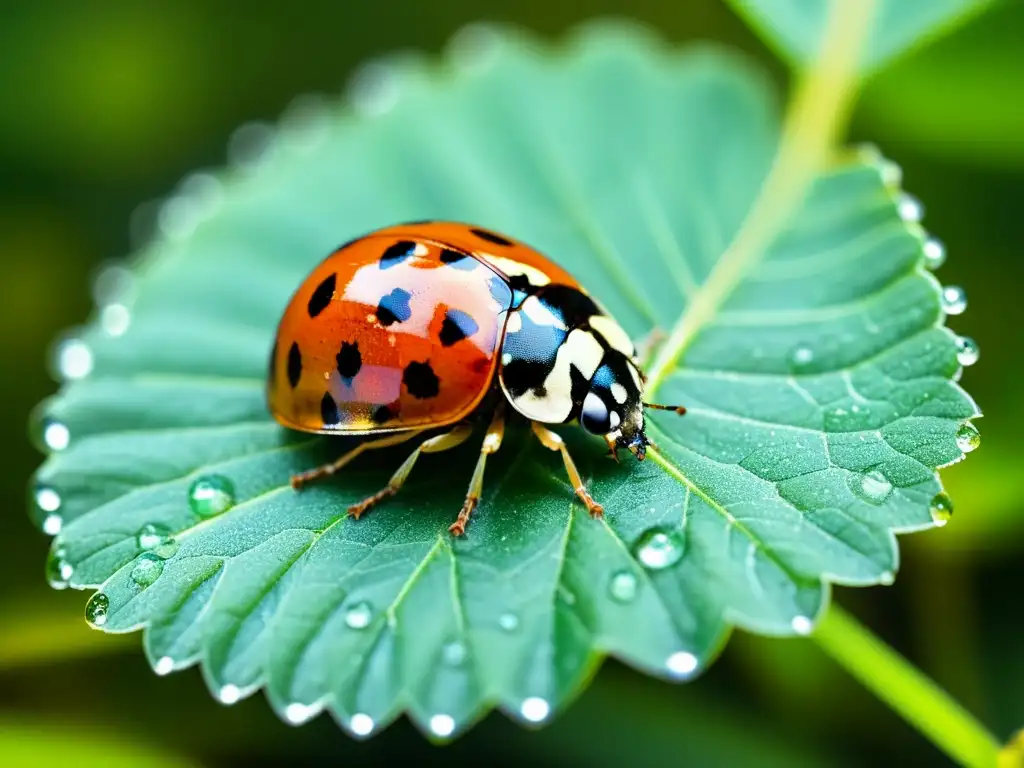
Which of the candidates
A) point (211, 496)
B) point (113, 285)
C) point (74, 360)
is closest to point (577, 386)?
point (211, 496)

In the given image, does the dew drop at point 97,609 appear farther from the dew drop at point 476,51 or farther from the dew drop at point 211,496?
the dew drop at point 476,51

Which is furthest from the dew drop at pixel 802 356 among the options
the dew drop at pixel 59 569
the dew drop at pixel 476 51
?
the dew drop at pixel 476 51

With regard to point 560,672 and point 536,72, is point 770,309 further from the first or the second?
point 536,72

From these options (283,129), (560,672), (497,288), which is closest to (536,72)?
(283,129)

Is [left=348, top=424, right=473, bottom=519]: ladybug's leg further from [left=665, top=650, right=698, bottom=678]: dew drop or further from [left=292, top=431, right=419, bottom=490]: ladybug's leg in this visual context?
[left=665, top=650, right=698, bottom=678]: dew drop

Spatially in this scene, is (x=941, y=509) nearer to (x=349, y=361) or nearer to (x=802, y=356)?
(x=802, y=356)

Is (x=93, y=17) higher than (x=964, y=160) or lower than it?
higher

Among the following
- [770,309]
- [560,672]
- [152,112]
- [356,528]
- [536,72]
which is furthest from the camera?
[152,112]
